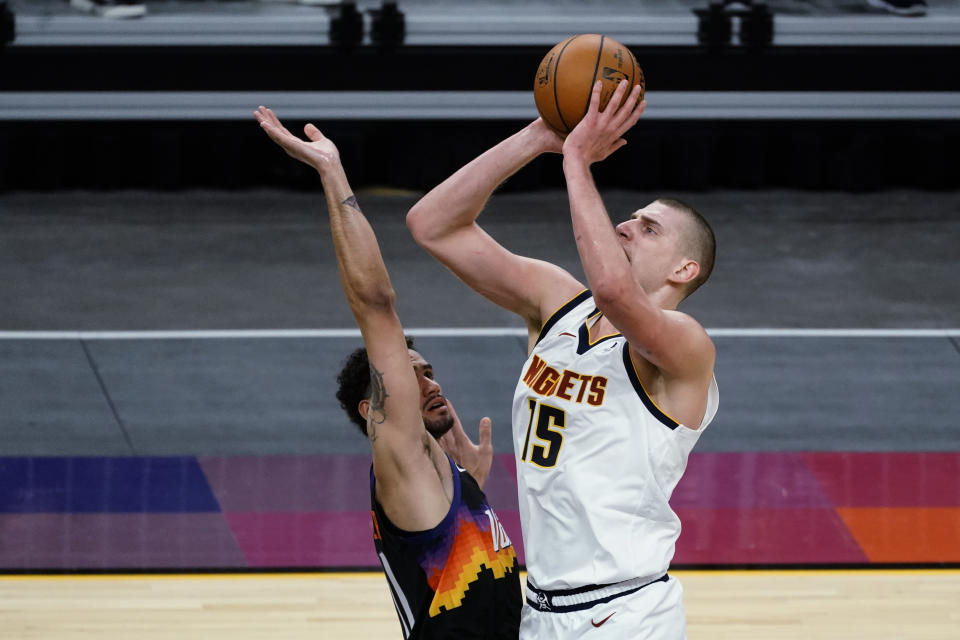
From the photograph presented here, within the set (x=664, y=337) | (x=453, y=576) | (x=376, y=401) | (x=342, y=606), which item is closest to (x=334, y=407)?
(x=342, y=606)

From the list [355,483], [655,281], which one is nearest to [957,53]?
[355,483]

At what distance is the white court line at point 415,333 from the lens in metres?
8.77

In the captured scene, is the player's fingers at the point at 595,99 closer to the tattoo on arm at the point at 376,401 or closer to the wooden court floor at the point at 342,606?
the tattoo on arm at the point at 376,401

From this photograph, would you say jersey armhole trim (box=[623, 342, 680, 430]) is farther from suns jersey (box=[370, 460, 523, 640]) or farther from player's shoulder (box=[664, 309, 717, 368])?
suns jersey (box=[370, 460, 523, 640])

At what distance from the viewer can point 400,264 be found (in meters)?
10.5

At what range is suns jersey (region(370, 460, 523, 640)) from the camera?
3.58 m

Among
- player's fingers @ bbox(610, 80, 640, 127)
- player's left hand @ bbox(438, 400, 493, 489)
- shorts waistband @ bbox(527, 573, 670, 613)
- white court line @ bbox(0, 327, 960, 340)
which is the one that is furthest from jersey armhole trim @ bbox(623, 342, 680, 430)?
white court line @ bbox(0, 327, 960, 340)

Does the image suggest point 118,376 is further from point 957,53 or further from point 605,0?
point 957,53

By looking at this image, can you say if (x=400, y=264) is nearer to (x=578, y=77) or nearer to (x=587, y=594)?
(x=578, y=77)

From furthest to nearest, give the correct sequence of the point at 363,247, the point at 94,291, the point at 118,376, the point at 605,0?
the point at 605,0 → the point at 94,291 → the point at 118,376 → the point at 363,247

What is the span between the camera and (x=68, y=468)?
6.75 meters

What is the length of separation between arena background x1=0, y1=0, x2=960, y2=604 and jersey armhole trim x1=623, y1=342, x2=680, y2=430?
277 centimetres

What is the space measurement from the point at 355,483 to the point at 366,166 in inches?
260

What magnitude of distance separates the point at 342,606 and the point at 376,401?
2204 millimetres
